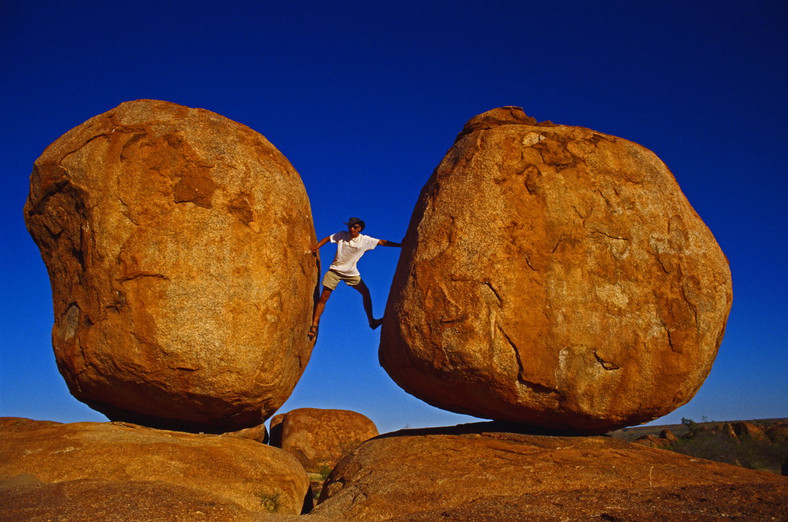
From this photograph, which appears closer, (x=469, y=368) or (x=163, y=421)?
(x=469, y=368)

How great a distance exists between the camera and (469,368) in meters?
5.86

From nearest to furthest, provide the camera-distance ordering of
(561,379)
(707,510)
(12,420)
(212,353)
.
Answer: (707,510) → (561,379) → (212,353) → (12,420)

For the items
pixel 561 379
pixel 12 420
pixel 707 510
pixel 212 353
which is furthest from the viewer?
pixel 12 420

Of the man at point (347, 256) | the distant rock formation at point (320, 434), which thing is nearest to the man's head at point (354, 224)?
the man at point (347, 256)

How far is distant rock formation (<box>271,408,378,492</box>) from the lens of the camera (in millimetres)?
11469

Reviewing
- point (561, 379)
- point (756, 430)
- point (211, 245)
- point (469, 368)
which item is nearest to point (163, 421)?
point (211, 245)

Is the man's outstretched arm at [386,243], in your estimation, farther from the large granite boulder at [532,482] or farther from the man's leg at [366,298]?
the large granite boulder at [532,482]

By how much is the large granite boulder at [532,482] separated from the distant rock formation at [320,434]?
Answer: 523 centimetres

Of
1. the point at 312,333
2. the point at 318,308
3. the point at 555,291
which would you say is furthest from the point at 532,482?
the point at 318,308

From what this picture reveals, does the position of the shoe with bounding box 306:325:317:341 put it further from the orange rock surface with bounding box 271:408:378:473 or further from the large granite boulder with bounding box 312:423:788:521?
the orange rock surface with bounding box 271:408:378:473

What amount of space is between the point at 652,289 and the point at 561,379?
131cm

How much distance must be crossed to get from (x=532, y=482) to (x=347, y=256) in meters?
3.76

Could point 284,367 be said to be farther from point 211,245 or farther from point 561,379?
point 561,379

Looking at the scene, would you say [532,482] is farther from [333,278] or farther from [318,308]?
[333,278]
